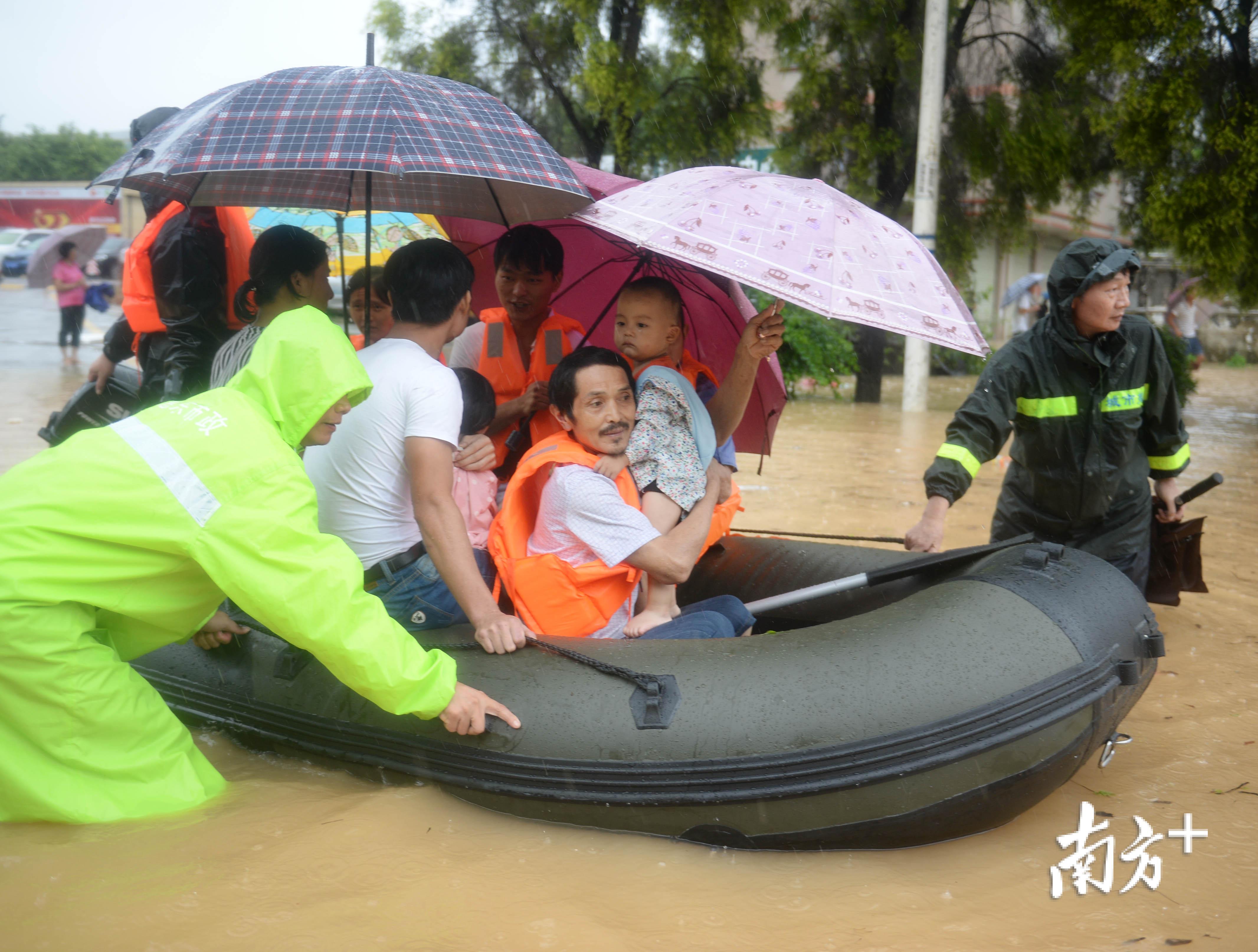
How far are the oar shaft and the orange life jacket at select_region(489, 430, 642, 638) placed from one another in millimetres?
665

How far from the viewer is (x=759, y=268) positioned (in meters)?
2.71

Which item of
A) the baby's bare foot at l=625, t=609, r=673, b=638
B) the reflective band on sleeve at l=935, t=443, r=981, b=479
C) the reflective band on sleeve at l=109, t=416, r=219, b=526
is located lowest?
the baby's bare foot at l=625, t=609, r=673, b=638

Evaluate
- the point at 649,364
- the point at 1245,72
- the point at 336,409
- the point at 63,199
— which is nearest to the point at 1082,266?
the point at 649,364

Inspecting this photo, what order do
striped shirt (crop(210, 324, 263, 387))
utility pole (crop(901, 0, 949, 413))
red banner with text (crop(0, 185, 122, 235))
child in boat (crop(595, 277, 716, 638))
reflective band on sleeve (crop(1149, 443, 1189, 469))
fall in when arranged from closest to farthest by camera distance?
child in boat (crop(595, 277, 716, 638)), striped shirt (crop(210, 324, 263, 387)), reflective band on sleeve (crop(1149, 443, 1189, 469)), utility pole (crop(901, 0, 949, 413)), red banner with text (crop(0, 185, 122, 235))

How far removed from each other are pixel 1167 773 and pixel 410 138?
2.83 meters

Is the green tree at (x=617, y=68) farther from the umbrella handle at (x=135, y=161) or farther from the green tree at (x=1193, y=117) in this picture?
the umbrella handle at (x=135, y=161)

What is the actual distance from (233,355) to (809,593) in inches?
78.1

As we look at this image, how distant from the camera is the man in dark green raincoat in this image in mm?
3650

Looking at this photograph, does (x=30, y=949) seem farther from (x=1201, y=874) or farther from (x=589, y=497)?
(x=1201, y=874)

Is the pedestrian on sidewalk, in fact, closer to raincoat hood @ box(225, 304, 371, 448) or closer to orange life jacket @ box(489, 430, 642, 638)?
orange life jacket @ box(489, 430, 642, 638)

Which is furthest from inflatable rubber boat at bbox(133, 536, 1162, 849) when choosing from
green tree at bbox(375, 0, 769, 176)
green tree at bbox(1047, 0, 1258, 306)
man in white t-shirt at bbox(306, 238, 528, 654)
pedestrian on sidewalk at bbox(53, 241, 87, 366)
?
pedestrian on sidewalk at bbox(53, 241, 87, 366)

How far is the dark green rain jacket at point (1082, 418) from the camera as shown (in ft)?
12.1

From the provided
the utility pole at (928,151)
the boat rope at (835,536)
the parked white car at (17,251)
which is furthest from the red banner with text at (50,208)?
the boat rope at (835,536)

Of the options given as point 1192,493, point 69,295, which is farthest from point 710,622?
point 69,295
